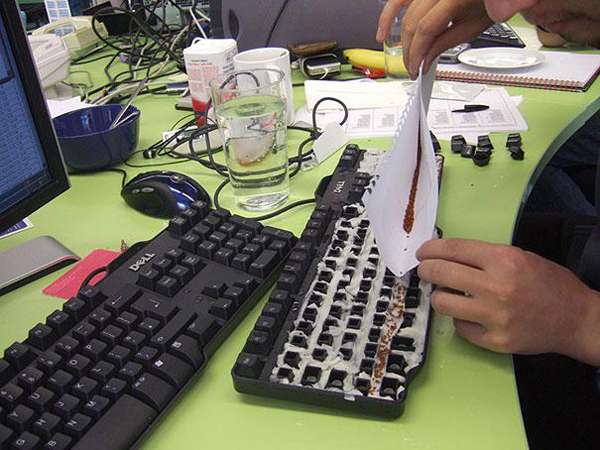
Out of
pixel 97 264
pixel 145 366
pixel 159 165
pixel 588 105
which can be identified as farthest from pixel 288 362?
pixel 588 105

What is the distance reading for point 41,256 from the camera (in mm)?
671

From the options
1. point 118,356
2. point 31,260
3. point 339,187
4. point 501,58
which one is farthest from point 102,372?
point 501,58

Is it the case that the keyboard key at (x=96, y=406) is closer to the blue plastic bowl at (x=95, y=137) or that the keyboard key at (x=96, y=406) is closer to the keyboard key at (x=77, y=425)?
the keyboard key at (x=77, y=425)

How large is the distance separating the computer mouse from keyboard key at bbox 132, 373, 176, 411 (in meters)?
0.31

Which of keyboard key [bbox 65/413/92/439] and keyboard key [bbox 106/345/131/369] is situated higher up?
keyboard key [bbox 106/345/131/369]

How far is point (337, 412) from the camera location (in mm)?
438

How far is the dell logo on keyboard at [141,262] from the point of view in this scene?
59 cm

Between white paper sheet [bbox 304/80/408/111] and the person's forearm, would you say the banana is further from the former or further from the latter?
the person's forearm

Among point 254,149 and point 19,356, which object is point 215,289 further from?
point 254,149

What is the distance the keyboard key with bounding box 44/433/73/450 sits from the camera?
15.8 inches

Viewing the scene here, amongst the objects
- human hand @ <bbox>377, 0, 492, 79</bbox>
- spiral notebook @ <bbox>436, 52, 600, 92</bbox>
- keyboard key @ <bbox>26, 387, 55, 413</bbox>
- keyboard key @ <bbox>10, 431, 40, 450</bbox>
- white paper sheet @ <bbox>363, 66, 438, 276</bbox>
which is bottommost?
keyboard key @ <bbox>10, 431, 40, 450</bbox>

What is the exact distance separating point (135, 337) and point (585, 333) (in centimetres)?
39

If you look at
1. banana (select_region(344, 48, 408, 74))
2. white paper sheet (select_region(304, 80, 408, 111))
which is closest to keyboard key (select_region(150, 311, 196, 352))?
white paper sheet (select_region(304, 80, 408, 111))

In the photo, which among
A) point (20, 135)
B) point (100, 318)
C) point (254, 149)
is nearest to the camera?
point (100, 318)
